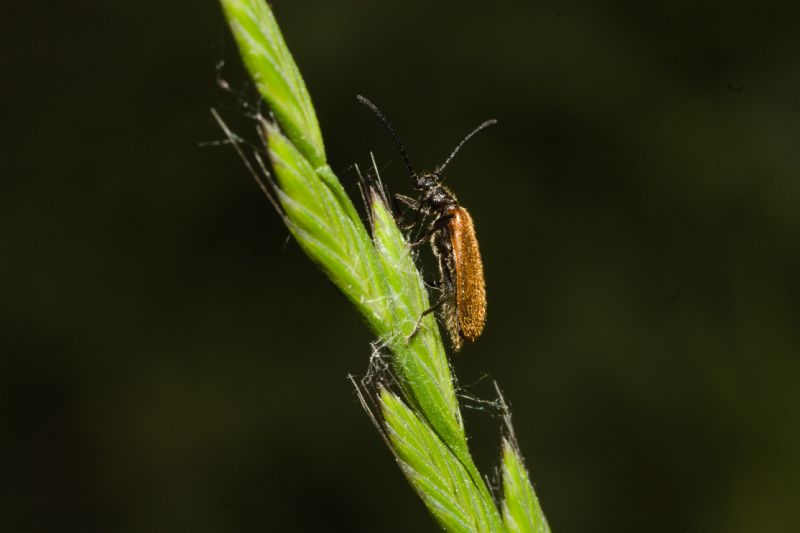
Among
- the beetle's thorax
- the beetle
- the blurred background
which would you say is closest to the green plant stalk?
the beetle

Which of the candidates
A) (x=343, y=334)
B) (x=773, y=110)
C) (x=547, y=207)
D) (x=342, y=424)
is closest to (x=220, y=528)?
(x=342, y=424)

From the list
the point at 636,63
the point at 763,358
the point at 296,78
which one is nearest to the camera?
the point at 296,78

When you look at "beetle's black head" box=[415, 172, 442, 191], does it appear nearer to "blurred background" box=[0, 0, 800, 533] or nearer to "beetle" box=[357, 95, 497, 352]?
"beetle" box=[357, 95, 497, 352]

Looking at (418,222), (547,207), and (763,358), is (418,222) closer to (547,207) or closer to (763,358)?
(547,207)

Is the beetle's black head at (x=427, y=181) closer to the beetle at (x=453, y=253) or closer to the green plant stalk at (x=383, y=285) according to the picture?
the beetle at (x=453, y=253)

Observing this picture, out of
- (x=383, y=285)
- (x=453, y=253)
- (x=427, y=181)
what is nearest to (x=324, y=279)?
(x=427, y=181)

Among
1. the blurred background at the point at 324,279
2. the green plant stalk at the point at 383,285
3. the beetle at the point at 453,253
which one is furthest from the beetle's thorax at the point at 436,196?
the blurred background at the point at 324,279
